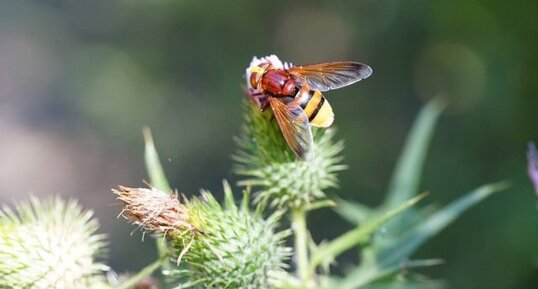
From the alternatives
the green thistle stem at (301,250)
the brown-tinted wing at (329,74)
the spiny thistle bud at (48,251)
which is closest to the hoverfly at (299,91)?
the brown-tinted wing at (329,74)

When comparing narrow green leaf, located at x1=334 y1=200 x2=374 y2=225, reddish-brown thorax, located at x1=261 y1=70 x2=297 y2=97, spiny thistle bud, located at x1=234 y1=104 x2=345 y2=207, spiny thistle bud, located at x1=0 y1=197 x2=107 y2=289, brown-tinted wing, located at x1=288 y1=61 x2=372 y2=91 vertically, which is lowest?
spiny thistle bud, located at x1=0 y1=197 x2=107 y2=289

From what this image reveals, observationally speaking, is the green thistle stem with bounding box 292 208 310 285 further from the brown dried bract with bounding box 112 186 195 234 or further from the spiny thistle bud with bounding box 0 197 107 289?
the spiny thistle bud with bounding box 0 197 107 289

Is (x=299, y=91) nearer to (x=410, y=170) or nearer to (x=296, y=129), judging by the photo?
(x=296, y=129)

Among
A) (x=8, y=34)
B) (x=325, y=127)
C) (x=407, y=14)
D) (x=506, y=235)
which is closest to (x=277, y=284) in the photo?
(x=325, y=127)

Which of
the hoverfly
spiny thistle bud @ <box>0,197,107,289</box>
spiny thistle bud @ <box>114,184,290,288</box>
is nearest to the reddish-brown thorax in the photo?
the hoverfly

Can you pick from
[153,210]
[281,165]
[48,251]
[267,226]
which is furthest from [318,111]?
[48,251]

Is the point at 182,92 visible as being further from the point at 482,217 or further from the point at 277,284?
the point at 277,284

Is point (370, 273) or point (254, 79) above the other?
point (254, 79)
